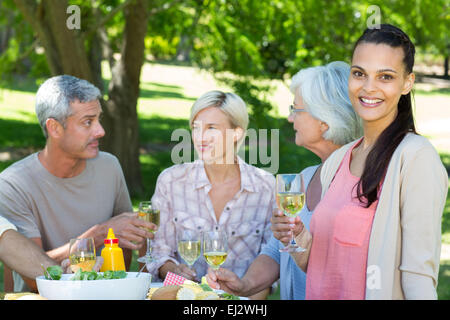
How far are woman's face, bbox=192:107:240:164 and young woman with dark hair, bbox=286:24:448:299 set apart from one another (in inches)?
40.4

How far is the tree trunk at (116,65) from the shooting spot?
26.5 ft

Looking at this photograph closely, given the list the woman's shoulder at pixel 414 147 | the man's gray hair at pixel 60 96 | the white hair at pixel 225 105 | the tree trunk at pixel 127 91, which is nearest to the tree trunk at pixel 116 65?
the tree trunk at pixel 127 91

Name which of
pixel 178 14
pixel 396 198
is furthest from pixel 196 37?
pixel 396 198

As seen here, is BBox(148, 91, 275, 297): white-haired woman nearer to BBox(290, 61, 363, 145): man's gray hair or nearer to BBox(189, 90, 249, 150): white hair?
BBox(189, 90, 249, 150): white hair

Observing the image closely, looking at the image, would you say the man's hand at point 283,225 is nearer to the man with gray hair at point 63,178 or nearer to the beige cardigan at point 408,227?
the beige cardigan at point 408,227

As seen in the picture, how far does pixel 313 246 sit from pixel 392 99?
2.53ft

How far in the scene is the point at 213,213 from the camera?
393 cm

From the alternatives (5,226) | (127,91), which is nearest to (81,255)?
(5,226)

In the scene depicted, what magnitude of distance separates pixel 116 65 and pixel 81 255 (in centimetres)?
783

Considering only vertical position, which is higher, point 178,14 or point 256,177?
point 178,14

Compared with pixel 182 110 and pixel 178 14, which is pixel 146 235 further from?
pixel 182 110

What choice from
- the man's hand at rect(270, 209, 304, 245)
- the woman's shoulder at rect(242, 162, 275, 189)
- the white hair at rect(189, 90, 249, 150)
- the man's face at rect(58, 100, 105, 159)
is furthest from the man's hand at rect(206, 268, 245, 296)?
the man's face at rect(58, 100, 105, 159)

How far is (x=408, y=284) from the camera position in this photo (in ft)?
8.46
